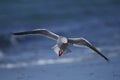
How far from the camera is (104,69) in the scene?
18.6 meters

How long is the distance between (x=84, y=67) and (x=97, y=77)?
1.86 metres

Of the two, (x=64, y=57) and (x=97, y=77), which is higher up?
(x=97, y=77)

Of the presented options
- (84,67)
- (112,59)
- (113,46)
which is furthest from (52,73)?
(113,46)

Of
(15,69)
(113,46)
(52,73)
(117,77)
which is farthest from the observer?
(113,46)

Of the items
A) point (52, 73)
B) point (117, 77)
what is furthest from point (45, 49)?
point (117, 77)

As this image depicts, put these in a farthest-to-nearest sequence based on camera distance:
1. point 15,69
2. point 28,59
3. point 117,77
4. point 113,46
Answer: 1. point 113,46
2. point 28,59
3. point 15,69
4. point 117,77

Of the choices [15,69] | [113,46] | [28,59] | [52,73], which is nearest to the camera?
[52,73]

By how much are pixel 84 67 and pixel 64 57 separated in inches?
127

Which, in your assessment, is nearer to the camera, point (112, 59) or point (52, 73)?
point (52, 73)

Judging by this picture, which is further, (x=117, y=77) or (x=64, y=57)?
(x=64, y=57)

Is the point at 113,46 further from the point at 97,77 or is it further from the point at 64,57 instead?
the point at 97,77

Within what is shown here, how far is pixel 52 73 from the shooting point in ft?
58.9

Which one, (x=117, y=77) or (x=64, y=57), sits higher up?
(x=117, y=77)

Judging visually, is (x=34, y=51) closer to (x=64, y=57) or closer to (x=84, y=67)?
(x=64, y=57)
